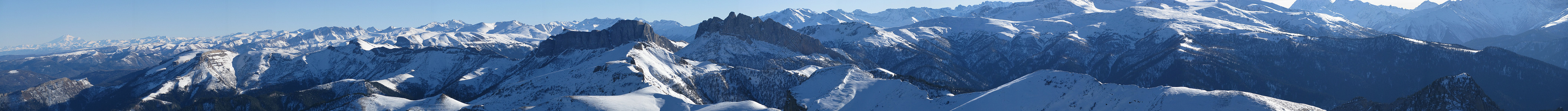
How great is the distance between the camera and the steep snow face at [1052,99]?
446 ft

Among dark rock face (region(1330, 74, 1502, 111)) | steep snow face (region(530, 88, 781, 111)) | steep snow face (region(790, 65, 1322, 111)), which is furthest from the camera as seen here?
steep snow face (region(530, 88, 781, 111))

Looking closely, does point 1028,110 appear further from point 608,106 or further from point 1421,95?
point 608,106

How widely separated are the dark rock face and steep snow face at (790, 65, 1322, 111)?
43.4 ft

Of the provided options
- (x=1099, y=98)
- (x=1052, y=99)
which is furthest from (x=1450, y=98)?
(x=1052, y=99)

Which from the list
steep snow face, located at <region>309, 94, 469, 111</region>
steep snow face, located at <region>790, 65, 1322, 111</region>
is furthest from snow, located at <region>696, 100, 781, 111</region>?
steep snow face, located at <region>309, 94, 469, 111</region>

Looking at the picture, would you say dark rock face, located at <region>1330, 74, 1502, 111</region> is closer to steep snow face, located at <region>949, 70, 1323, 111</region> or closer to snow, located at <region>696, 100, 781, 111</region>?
steep snow face, located at <region>949, 70, 1323, 111</region>

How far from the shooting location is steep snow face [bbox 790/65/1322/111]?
136 m

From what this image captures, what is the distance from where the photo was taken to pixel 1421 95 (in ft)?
407

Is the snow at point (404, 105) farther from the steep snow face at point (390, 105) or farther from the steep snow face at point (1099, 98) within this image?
the steep snow face at point (1099, 98)

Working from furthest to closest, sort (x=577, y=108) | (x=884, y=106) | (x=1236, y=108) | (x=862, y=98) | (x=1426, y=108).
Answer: (x=862, y=98) → (x=884, y=106) → (x=577, y=108) → (x=1236, y=108) → (x=1426, y=108)

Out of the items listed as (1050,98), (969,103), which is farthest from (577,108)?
(1050,98)

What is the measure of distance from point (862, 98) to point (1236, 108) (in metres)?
83.5

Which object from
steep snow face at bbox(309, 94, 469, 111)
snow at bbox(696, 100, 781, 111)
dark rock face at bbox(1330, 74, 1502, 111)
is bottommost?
snow at bbox(696, 100, 781, 111)

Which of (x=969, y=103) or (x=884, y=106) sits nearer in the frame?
(x=969, y=103)
